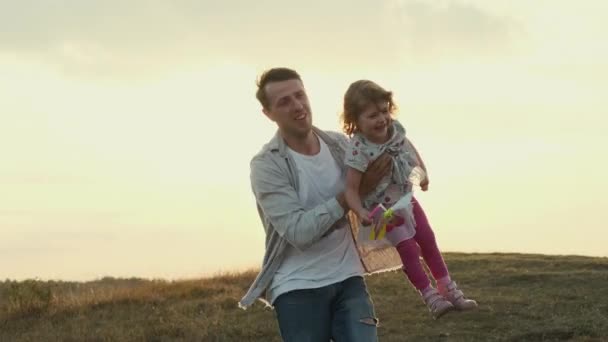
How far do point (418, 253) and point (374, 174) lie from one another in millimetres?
663

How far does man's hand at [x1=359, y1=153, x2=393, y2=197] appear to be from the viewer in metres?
4.87

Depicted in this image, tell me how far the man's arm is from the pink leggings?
2.62 feet

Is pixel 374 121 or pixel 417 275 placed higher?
pixel 374 121

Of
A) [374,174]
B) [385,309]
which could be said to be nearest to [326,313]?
[374,174]

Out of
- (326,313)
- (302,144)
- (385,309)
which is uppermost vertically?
(302,144)

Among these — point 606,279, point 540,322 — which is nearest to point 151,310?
point 540,322

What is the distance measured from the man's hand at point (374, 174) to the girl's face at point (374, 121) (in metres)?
0.13

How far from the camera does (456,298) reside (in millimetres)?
5102

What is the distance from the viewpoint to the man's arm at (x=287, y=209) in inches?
180

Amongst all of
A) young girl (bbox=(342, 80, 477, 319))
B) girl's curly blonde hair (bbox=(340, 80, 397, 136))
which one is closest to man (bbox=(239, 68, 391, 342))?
young girl (bbox=(342, 80, 477, 319))

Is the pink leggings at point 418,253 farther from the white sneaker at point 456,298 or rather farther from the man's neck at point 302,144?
the man's neck at point 302,144

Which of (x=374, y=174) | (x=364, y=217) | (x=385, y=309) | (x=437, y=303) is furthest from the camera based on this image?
(x=385, y=309)

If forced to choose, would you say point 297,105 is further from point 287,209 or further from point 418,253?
point 418,253

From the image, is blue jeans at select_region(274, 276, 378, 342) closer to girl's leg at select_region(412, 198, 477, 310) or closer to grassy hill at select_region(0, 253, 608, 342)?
girl's leg at select_region(412, 198, 477, 310)
